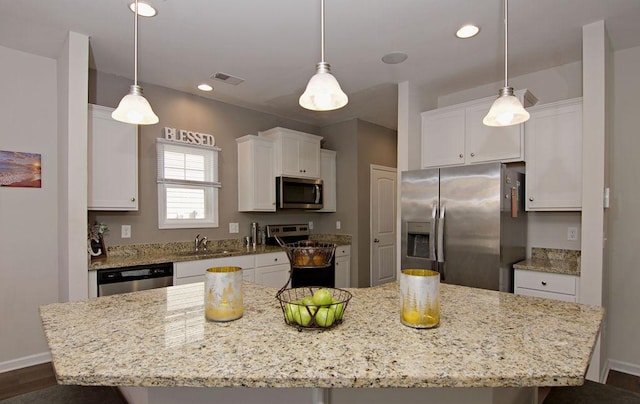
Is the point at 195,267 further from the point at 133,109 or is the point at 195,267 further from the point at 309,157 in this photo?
the point at 309,157

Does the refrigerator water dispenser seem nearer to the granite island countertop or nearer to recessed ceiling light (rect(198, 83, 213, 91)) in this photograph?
the granite island countertop

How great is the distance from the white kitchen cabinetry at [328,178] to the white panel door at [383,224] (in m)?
0.57

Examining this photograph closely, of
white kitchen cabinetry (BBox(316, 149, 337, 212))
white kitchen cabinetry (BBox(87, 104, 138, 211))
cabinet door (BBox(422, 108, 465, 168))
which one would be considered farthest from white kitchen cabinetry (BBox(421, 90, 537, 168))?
white kitchen cabinetry (BBox(87, 104, 138, 211))

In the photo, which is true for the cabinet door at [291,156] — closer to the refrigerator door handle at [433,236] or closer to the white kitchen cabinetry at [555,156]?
the refrigerator door handle at [433,236]

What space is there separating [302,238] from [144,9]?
337 cm

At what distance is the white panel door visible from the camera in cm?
499

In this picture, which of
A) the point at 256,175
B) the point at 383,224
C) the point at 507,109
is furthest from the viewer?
the point at 383,224

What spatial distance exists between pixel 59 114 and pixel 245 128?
1956 mm

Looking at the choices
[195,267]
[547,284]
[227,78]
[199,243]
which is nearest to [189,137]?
[227,78]

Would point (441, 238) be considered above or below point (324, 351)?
above

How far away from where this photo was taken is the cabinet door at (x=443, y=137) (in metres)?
3.37

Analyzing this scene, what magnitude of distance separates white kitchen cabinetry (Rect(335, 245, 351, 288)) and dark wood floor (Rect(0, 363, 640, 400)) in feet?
9.07

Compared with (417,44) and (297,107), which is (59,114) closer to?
(297,107)

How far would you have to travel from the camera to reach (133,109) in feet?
5.90
